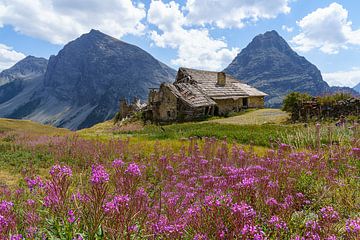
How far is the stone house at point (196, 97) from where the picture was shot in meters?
46.4

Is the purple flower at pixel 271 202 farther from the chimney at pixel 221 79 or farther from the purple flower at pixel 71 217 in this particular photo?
the chimney at pixel 221 79

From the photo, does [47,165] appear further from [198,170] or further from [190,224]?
[190,224]

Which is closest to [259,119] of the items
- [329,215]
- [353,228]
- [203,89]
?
[203,89]

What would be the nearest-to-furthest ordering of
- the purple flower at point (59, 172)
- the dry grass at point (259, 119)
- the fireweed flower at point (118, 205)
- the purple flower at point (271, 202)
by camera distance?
the fireweed flower at point (118, 205)
the purple flower at point (59, 172)
the purple flower at point (271, 202)
the dry grass at point (259, 119)

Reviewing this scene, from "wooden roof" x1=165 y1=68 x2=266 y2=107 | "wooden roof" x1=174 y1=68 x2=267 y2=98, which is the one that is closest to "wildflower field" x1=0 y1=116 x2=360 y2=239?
"wooden roof" x1=165 y1=68 x2=266 y2=107

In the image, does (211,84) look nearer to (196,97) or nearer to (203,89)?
(203,89)

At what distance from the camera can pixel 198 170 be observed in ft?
24.2

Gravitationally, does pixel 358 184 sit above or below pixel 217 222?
below

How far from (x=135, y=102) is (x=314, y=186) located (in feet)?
203

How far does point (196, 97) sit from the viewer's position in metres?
46.2

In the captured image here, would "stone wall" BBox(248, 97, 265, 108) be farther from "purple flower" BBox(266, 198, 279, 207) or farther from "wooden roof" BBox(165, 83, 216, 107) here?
"purple flower" BBox(266, 198, 279, 207)

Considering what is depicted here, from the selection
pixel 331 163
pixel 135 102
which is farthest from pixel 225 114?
pixel 331 163

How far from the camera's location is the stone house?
46406mm

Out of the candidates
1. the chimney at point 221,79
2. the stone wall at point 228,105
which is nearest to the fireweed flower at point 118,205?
the stone wall at point 228,105
